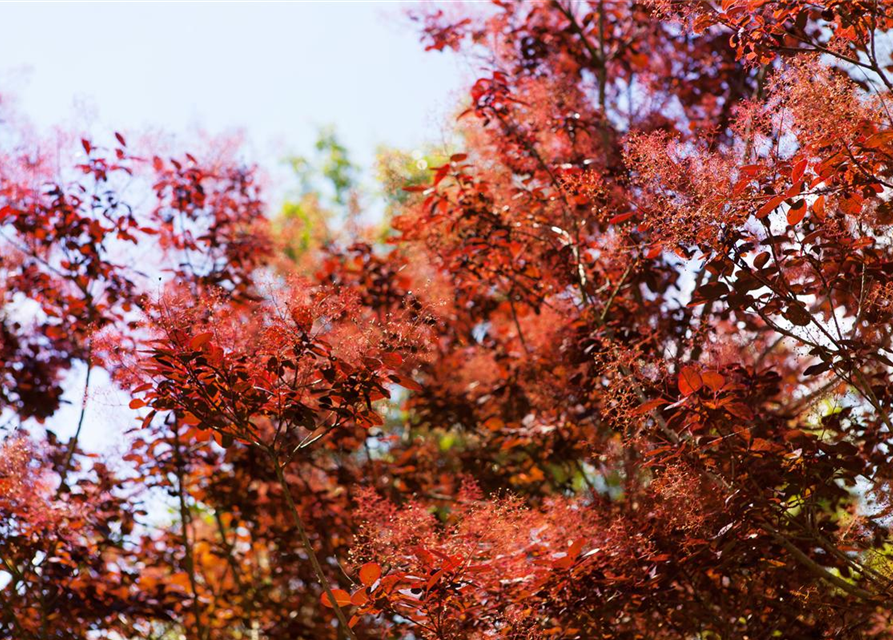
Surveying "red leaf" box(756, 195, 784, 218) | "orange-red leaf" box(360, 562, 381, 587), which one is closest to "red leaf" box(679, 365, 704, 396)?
"red leaf" box(756, 195, 784, 218)

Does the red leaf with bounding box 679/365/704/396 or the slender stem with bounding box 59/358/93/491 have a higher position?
the slender stem with bounding box 59/358/93/491

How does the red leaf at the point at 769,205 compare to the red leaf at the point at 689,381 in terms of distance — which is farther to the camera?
the red leaf at the point at 689,381

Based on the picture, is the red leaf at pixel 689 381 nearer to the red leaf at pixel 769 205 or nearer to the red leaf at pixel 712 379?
the red leaf at pixel 712 379

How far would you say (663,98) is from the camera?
5.54 metres

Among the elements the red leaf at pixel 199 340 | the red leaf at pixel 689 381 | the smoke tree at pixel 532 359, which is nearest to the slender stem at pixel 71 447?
the smoke tree at pixel 532 359

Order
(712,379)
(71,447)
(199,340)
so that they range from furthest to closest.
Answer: (71,447) → (712,379) → (199,340)

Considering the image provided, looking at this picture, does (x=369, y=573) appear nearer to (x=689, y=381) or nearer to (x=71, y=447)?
(x=689, y=381)

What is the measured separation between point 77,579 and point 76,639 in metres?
0.38

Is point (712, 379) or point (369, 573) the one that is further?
point (712, 379)

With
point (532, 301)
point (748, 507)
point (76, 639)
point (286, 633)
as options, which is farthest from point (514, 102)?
point (76, 639)

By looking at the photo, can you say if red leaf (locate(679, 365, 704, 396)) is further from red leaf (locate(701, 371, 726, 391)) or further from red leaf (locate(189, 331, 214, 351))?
red leaf (locate(189, 331, 214, 351))

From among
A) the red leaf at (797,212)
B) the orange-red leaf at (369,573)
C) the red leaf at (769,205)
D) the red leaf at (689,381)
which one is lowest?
the orange-red leaf at (369,573)

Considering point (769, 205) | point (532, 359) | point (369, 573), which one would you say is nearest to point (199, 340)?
point (369, 573)

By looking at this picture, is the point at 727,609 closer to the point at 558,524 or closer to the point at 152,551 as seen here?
the point at 558,524
